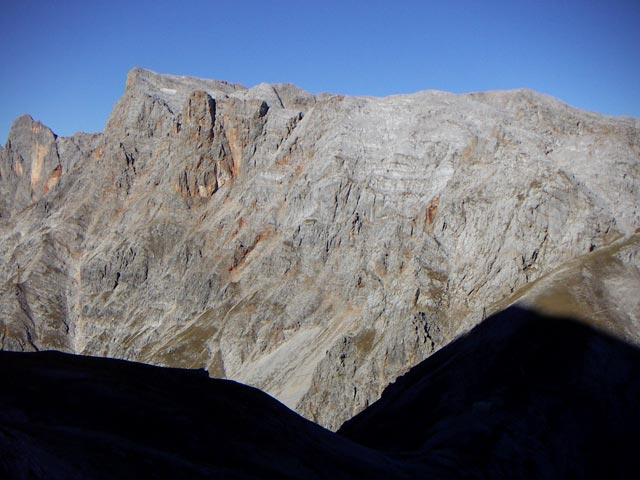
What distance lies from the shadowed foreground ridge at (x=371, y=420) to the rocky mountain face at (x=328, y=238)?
10508 mm

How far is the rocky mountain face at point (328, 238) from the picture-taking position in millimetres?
103000

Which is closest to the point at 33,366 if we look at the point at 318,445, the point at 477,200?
the point at 318,445

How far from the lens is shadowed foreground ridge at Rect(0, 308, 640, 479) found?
2602 cm

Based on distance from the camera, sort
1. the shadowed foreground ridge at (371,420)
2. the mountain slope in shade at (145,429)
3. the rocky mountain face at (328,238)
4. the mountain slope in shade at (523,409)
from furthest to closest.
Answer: the rocky mountain face at (328,238)
the mountain slope in shade at (523,409)
the shadowed foreground ridge at (371,420)
the mountain slope in shade at (145,429)

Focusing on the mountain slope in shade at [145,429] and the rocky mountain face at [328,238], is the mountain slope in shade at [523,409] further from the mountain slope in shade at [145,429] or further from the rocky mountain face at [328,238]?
the mountain slope in shade at [145,429]

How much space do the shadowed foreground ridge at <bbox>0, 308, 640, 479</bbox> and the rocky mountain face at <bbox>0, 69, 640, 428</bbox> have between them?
1051 centimetres

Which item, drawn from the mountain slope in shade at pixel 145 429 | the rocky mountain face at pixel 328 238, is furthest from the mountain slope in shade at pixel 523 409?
the mountain slope in shade at pixel 145 429

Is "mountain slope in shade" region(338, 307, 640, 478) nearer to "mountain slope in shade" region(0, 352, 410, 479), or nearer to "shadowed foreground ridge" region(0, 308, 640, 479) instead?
"shadowed foreground ridge" region(0, 308, 640, 479)

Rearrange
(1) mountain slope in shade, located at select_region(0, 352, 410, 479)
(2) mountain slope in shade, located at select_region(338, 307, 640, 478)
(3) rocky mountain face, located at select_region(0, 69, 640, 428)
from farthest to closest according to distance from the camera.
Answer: (3) rocky mountain face, located at select_region(0, 69, 640, 428)
(2) mountain slope in shade, located at select_region(338, 307, 640, 478)
(1) mountain slope in shade, located at select_region(0, 352, 410, 479)

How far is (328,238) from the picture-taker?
5477 inches

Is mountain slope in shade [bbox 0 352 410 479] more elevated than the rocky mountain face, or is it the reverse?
the rocky mountain face

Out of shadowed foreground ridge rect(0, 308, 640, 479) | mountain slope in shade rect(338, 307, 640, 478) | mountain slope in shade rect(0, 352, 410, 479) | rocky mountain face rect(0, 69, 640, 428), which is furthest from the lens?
rocky mountain face rect(0, 69, 640, 428)

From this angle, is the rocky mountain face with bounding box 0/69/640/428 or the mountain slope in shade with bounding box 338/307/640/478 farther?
the rocky mountain face with bounding box 0/69/640/428

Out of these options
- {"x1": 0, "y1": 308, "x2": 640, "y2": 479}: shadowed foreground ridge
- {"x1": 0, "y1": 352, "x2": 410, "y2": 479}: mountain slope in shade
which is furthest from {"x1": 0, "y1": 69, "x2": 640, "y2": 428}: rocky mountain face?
{"x1": 0, "y1": 352, "x2": 410, "y2": 479}: mountain slope in shade
